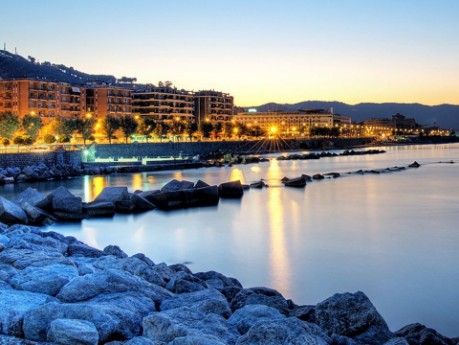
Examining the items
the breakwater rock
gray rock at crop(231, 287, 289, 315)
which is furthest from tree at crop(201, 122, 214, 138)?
gray rock at crop(231, 287, 289, 315)

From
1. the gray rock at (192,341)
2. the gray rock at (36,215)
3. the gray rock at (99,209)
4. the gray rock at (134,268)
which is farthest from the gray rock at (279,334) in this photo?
the gray rock at (99,209)

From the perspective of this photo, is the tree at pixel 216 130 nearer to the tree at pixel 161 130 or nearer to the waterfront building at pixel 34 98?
the tree at pixel 161 130

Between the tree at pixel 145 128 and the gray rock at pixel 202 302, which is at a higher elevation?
the tree at pixel 145 128

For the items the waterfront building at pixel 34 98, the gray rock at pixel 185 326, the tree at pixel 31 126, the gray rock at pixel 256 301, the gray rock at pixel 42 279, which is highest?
the waterfront building at pixel 34 98

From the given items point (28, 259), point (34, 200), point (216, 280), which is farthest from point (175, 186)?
point (28, 259)

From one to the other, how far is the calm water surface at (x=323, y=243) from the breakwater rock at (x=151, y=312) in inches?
87.6

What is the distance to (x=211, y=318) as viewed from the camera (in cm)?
594

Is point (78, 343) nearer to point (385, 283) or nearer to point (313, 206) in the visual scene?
point (385, 283)

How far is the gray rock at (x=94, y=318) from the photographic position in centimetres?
526

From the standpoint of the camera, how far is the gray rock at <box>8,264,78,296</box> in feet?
21.6

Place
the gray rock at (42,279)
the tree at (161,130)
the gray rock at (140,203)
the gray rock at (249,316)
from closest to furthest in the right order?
the gray rock at (249,316), the gray rock at (42,279), the gray rock at (140,203), the tree at (161,130)

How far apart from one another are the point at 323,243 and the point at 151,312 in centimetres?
1020

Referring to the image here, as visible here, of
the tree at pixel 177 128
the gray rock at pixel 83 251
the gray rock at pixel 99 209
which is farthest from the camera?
the tree at pixel 177 128

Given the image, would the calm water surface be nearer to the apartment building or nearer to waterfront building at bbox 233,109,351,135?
the apartment building
